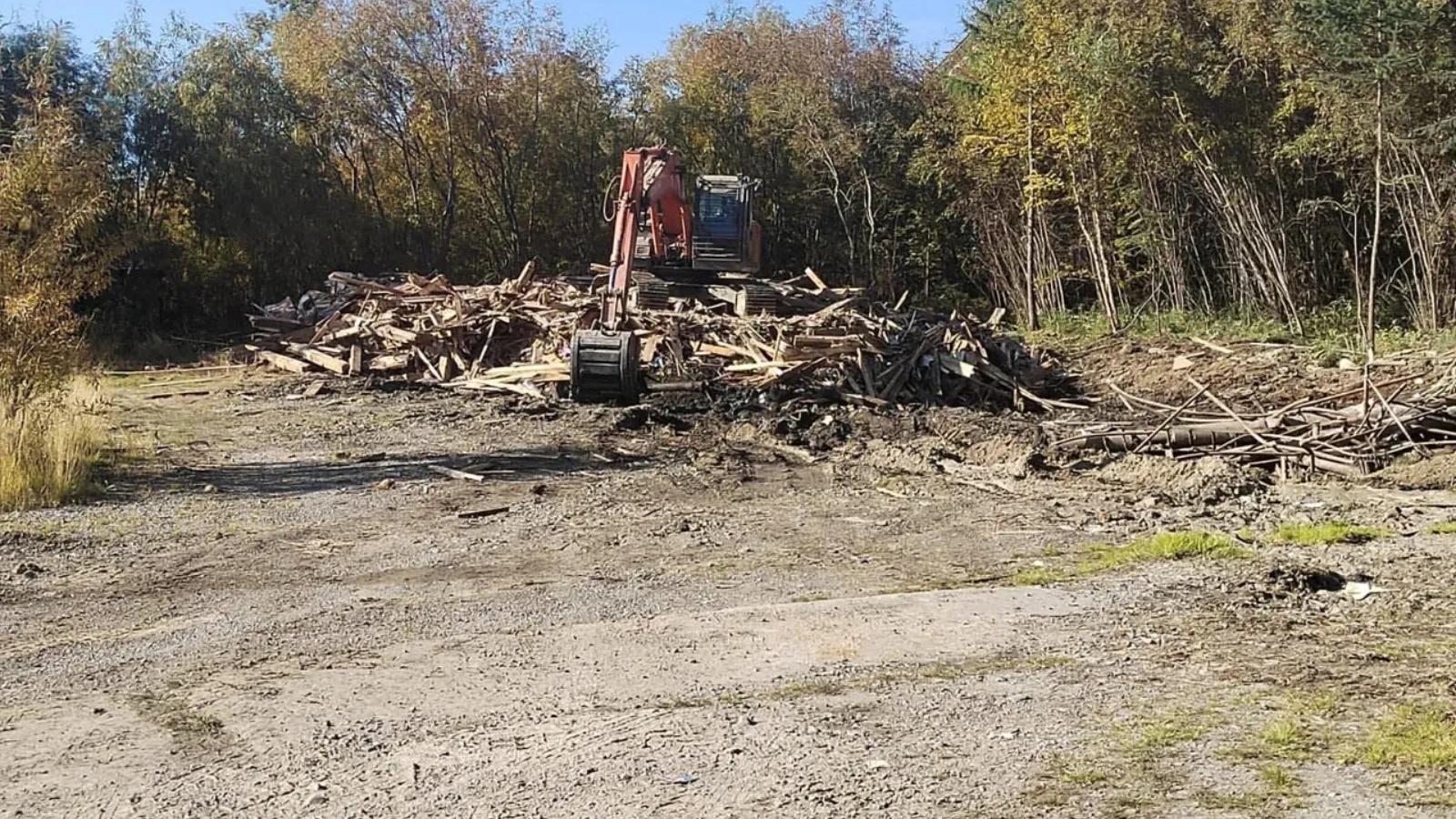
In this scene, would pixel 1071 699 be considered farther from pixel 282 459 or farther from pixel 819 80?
pixel 819 80

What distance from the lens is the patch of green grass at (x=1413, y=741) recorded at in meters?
4.21

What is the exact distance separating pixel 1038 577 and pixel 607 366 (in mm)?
8849

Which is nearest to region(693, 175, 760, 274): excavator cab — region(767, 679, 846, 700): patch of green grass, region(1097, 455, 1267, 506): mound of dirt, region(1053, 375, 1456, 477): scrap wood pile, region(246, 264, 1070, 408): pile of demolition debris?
region(246, 264, 1070, 408): pile of demolition debris

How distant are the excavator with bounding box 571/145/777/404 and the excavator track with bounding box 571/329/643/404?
0.01 metres

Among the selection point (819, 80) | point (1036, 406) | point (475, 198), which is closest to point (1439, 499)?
point (1036, 406)

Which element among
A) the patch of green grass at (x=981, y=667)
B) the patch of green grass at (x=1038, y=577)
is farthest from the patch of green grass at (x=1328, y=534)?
the patch of green grass at (x=981, y=667)

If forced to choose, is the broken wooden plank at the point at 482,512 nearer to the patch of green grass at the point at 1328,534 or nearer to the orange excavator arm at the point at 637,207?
the patch of green grass at the point at 1328,534

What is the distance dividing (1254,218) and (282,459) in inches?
562

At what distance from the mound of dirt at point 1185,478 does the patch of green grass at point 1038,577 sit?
2.43 meters

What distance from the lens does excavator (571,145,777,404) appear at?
15703mm

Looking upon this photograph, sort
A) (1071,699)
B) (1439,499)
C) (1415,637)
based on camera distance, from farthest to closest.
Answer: (1439,499) → (1415,637) → (1071,699)

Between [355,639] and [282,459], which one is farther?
[282,459]

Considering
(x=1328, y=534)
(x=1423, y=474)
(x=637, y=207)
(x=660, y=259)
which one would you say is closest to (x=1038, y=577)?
(x=1328, y=534)

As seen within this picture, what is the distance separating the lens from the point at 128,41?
30.0 meters
